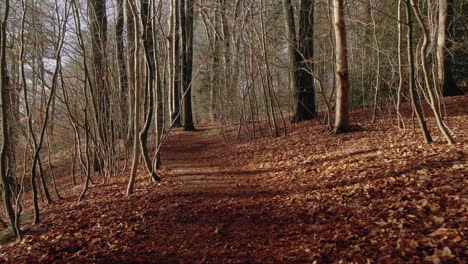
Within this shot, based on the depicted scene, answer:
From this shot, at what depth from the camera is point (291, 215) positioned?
4219 millimetres

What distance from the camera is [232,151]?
10.5 metres

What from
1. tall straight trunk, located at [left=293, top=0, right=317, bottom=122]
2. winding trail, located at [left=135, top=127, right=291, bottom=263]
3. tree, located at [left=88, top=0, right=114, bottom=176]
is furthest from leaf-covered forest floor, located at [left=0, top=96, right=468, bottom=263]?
tall straight trunk, located at [left=293, top=0, right=317, bottom=122]

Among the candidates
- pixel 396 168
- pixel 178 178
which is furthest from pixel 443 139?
pixel 178 178

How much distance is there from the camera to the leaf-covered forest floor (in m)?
3.09

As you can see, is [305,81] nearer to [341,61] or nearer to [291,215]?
[341,61]

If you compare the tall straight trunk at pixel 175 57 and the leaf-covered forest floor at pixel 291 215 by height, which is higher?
the tall straight trunk at pixel 175 57

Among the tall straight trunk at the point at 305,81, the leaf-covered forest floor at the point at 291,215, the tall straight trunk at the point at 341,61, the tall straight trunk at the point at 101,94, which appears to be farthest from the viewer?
the tall straight trunk at the point at 305,81

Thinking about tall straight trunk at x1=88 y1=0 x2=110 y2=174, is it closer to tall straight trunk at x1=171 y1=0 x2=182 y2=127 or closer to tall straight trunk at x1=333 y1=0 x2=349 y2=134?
tall straight trunk at x1=171 y1=0 x2=182 y2=127

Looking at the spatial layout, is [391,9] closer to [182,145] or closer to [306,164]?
[306,164]

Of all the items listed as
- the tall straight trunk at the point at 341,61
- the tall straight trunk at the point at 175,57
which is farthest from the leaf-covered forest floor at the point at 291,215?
the tall straight trunk at the point at 175,57

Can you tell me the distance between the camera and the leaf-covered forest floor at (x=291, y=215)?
309cm

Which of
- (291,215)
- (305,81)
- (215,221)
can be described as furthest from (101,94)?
(305,81)

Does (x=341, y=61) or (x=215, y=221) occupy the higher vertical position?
(x=341, y=61)

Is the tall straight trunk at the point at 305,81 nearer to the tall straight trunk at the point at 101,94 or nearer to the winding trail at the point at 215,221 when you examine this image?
the winding trail at the point at 215,221
